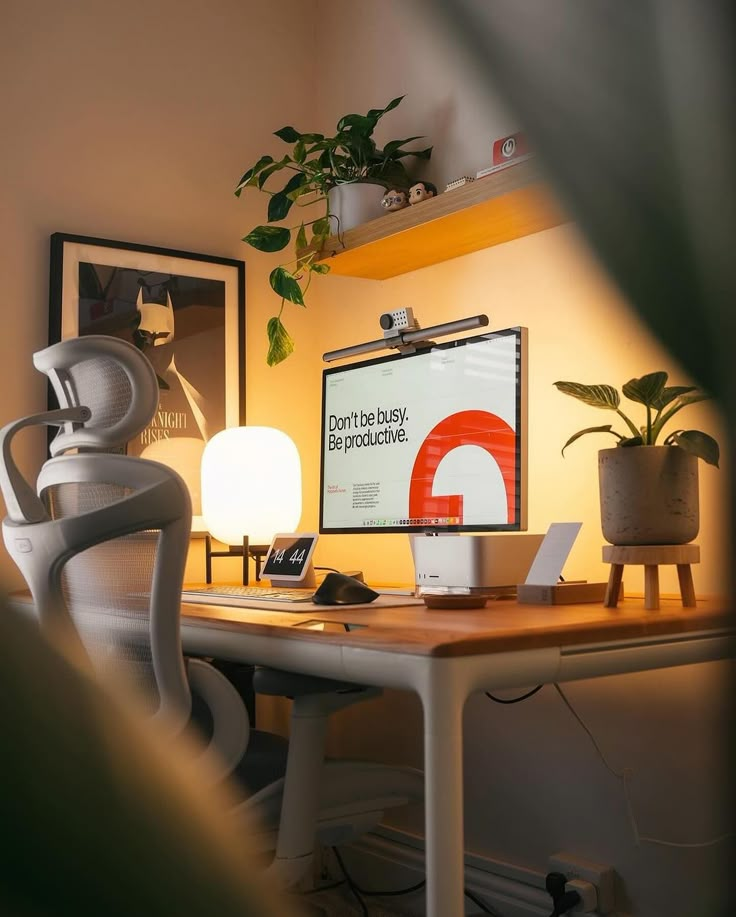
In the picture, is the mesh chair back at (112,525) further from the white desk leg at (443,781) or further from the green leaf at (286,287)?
the green leaf at (286,287)

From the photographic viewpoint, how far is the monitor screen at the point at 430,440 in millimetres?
1691

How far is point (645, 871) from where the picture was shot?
183 cm

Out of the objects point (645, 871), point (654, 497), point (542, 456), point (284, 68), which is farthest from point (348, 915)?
Answer: point (284, 68)

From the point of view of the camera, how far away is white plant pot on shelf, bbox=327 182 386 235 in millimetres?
2346

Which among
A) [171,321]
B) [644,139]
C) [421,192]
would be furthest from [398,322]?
[644,139]

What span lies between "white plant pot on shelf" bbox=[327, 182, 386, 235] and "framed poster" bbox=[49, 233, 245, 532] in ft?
1.34

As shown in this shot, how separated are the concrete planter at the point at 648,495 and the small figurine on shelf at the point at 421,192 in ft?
3.19

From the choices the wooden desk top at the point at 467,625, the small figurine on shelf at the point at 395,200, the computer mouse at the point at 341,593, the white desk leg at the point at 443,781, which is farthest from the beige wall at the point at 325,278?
the white desk leg at the point at 443,781

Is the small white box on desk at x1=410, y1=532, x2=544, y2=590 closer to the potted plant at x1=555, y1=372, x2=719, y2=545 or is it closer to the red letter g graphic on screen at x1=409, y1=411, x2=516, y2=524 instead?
the red letter g graphic on screen at x1=409, y1=411, x2=516, y2=524

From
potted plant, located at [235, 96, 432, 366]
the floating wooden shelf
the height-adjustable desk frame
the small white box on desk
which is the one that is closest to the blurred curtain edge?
the height-adjustable desk frame

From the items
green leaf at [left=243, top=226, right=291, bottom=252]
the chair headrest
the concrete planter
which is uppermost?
green leaf at [left=243, top=226, right=291, bottom=252]

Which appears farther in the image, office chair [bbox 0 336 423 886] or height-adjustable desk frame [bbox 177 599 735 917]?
office chair [bbox 0 336 423 886]

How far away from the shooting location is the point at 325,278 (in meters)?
2.81

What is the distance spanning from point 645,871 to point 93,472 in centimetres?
126
